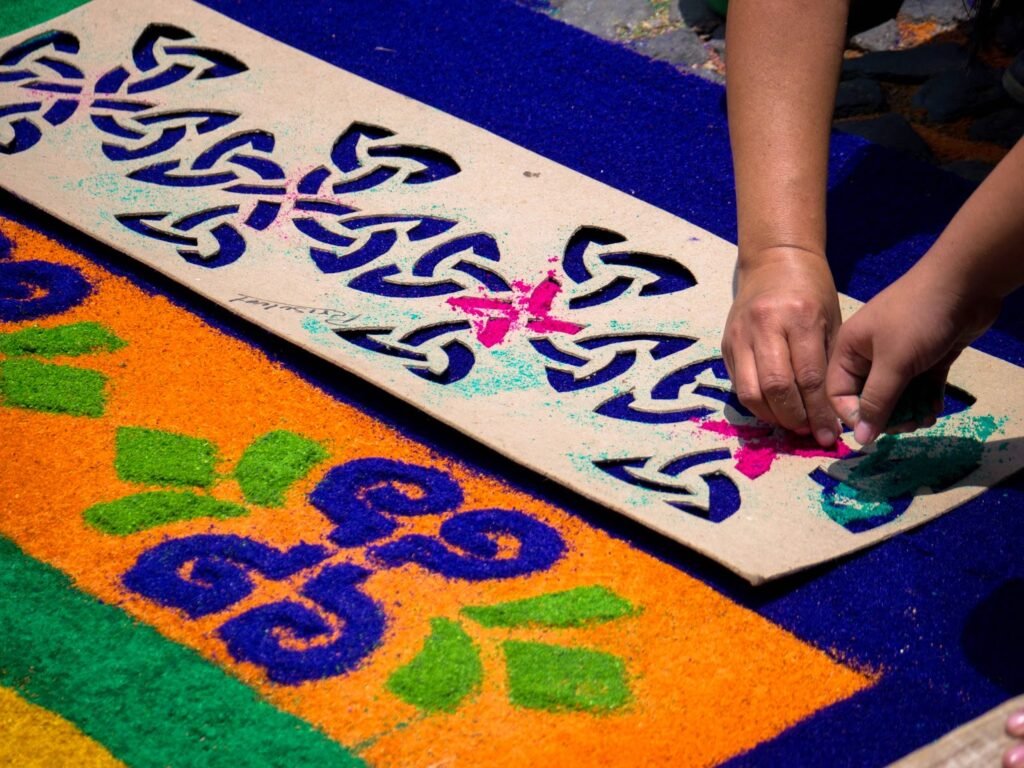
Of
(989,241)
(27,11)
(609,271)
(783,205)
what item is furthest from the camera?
(27,11)

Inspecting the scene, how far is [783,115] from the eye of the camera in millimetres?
1632

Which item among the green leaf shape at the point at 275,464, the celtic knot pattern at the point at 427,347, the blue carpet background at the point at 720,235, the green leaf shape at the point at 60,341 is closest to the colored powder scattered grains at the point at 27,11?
the blue carpet background at the point at 720,235

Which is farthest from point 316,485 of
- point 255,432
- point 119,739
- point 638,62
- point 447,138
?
point 638,62

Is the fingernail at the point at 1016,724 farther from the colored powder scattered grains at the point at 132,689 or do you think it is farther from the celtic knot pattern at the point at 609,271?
the celtic knot pattern at the point at 609,271

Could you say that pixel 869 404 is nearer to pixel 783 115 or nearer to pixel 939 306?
pixel 939 306

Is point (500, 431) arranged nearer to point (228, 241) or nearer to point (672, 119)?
point (228, 241)

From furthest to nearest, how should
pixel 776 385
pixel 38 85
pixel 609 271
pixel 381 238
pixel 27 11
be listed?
pixel 27 11
pixel 38 85
pixel 381 238
pixel 609 271
pixel 776 385

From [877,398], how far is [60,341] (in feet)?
3.54

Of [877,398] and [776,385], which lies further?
[776,385]

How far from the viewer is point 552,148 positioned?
2230mm

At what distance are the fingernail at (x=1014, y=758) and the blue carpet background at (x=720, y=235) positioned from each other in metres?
0.16

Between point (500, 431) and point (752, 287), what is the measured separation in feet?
1.16

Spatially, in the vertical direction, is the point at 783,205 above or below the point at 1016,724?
above
